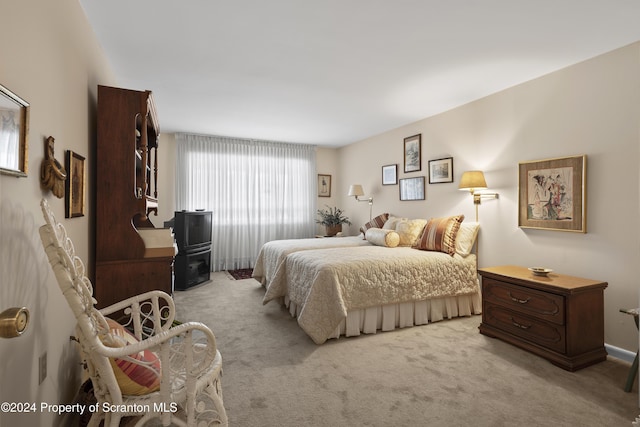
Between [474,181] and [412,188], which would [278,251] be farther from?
[474,181]

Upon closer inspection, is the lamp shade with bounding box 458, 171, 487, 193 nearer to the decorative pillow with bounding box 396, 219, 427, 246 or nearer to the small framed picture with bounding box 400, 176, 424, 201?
the decorative pillow with bounding box 396, 219, 427, 246

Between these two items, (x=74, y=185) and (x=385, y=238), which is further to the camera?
(x=385, y=238)

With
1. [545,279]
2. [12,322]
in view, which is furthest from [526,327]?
[12,322]

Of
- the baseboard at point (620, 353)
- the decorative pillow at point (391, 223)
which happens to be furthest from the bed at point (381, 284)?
the baseboard at point (620, 353)

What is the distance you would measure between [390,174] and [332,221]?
1.73 m

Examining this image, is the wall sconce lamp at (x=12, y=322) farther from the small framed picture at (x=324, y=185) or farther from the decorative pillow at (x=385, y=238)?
the small framed picture at (x=324, y=185)

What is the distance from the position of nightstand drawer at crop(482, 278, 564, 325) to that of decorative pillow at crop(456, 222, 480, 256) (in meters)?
0.63

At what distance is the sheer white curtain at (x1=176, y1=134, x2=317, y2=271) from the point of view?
5992 millimetres

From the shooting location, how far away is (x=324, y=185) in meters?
7.25

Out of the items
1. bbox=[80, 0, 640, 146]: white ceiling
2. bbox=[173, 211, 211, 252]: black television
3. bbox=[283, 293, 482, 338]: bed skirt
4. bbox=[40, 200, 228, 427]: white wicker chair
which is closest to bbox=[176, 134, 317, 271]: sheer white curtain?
bbox=[173, 211, 211, 252]: black television

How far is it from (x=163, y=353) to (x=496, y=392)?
212 cm

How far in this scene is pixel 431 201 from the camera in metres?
4.72

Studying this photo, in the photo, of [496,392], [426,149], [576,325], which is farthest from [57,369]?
[426,149]

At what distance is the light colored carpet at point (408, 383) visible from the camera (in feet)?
6.27
